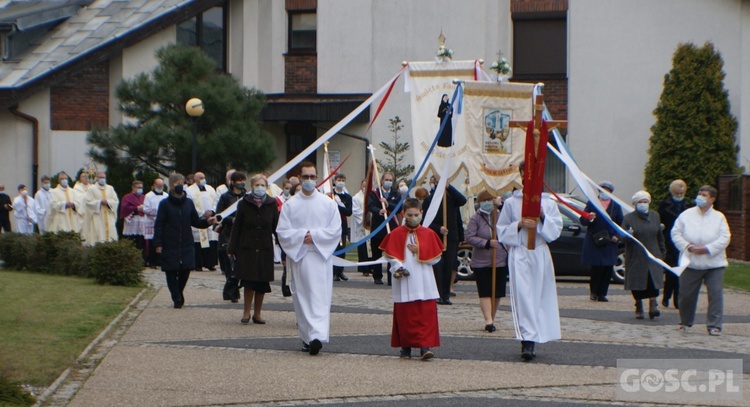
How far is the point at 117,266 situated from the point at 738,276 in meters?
12.0

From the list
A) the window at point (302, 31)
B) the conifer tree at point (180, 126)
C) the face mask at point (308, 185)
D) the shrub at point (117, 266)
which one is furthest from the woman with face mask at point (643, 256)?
the window at point (302, 31)

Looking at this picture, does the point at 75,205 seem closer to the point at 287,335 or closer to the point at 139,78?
the point at 139,78

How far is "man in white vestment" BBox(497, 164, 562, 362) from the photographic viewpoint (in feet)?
40.0

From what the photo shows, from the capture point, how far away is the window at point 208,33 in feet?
117

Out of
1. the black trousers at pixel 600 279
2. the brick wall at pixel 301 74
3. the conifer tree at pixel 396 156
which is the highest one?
the brick wall at pixel 301 74

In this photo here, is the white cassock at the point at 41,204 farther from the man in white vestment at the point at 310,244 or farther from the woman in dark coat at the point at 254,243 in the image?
the man in white vestment at the point at 310,244

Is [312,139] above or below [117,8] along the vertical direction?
below

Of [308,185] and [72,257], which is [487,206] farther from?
[72,257]

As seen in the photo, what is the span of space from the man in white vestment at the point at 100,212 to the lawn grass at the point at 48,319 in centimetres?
480

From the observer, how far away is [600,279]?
19.0m

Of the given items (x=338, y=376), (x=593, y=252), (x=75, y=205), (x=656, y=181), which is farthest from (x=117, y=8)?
(x=338, y=376)

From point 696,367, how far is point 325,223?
163 inches

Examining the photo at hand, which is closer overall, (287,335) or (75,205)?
(287,335)

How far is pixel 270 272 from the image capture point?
14.9 meters
